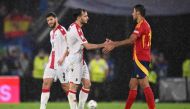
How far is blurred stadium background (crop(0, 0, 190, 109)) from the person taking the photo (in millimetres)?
24672

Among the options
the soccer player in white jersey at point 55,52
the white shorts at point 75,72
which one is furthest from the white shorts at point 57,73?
the white shorts at point 75,72

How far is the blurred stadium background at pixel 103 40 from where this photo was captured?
24.7 meters

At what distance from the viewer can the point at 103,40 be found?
1024 inches

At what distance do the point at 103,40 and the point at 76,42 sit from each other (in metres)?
9.10

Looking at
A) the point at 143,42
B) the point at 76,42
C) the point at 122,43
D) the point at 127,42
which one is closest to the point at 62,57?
the point at 76,42

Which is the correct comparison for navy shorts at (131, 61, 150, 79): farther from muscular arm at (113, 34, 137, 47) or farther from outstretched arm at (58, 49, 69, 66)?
outstretched arm at (58, 49, 69, 66)

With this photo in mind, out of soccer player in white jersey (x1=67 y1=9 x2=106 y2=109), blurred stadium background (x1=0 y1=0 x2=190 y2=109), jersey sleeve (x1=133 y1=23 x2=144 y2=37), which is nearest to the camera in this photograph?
jersey sleeve (x1=133 y1=23 x2=144 y2=37)

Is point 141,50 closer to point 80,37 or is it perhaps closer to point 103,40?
point 80,37

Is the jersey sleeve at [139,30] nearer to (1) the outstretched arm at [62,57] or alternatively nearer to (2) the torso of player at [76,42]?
(2) the torso of player at [76,42]

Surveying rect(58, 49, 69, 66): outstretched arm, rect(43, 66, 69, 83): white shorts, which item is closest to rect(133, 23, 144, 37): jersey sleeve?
rect(58, 49, 69, 66): outstretched arm

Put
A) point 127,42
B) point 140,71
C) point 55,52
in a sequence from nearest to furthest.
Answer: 1. point 127,42
2. point 140,71
3. point 55,52

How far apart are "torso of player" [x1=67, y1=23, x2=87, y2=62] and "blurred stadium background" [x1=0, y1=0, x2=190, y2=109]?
229 inches

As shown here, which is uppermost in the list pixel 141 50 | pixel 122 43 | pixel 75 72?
pixel 122 43

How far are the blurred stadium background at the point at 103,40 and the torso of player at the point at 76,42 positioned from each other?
229 inches
